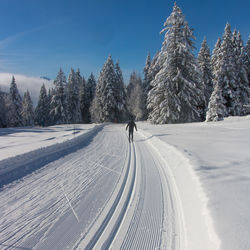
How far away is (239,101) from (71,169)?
24774mm

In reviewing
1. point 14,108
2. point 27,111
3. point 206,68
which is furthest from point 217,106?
point 27,111

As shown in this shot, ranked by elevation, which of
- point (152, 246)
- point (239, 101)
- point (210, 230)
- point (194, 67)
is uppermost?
point (194, 67)

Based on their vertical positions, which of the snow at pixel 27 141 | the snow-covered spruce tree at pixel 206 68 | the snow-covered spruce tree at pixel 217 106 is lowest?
the snow at pixel 27 141

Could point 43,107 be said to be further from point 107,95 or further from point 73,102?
point 107,95

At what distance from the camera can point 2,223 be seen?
8.84ft

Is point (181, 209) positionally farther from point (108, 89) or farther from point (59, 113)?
point (59, 113)

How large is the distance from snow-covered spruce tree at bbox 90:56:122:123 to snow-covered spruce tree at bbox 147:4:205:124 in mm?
17081

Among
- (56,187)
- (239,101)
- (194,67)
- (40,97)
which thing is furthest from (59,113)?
(56,187)

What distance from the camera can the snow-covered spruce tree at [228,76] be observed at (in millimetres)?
21797

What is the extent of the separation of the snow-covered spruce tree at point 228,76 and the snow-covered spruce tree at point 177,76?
214 inches

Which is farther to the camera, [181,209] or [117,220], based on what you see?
[181,209]

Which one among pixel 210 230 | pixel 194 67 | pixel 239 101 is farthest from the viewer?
pixel 239 101

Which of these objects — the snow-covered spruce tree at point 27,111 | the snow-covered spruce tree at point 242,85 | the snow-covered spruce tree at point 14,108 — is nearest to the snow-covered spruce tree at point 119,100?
the snow-covered spruce tree at point 242,85

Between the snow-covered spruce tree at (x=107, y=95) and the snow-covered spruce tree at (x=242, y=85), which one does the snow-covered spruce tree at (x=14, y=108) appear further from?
the snow-covered spruce tree at (x=242, y=85)
